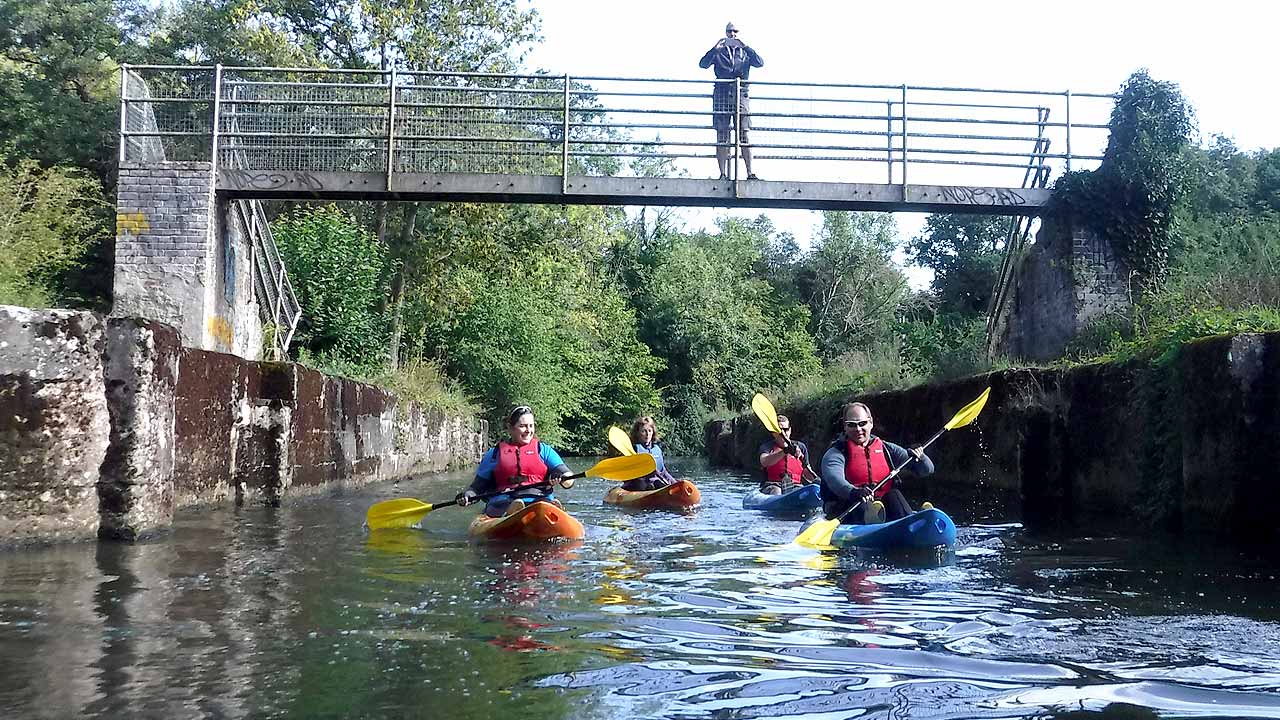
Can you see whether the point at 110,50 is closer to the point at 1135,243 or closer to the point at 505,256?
the point at 505,256

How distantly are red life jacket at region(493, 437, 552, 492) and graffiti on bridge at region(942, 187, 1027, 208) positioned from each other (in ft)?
24.5

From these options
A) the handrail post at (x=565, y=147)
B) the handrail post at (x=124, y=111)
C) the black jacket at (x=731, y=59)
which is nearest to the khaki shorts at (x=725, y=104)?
the black jacket at (x=731, y=59)

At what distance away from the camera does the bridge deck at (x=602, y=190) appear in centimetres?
1493

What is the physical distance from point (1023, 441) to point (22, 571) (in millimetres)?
8745

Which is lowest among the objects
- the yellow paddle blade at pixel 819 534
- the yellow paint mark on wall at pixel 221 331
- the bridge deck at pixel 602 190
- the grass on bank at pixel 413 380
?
the yellow paddle blade at pixel 819 534

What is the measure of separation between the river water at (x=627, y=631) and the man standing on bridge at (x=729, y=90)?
8098 mm

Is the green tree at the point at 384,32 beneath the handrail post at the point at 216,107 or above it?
above

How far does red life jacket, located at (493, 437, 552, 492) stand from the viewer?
10297 mm

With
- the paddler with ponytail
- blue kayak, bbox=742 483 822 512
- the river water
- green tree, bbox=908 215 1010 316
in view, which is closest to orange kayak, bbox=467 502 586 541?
the river water

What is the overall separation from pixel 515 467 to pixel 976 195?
7984 mm

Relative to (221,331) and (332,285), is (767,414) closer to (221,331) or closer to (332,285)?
(221,331)

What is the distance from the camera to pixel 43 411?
7.05 meters

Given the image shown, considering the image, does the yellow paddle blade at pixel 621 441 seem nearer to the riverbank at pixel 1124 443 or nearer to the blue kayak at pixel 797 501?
the blue kayak at pixel 797 501

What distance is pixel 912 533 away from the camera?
801cm
